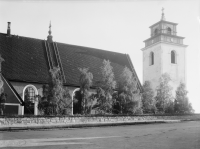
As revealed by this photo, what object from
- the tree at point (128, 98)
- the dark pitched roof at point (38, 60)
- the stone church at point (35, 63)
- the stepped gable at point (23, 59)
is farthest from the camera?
the dark pitched roof at point (38, 60)

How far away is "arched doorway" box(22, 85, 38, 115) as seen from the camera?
30.1 meters

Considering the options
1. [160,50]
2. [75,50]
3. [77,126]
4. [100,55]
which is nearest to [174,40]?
[160,50]

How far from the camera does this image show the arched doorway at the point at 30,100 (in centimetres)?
3014

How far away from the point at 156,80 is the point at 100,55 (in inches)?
406

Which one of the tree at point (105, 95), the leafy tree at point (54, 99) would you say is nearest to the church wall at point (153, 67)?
the tree at point (105, 95)

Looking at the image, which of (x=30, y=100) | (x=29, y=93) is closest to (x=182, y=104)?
(x=30, y=100)

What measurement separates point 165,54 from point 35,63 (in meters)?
20.8

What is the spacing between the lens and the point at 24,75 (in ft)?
103

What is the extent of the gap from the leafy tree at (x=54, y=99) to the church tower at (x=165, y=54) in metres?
20.4

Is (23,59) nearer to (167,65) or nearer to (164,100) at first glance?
(164,100)

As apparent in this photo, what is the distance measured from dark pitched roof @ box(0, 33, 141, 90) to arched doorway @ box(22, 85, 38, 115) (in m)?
1.00

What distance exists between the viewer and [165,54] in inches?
1721

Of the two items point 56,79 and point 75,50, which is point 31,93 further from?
point 75,50

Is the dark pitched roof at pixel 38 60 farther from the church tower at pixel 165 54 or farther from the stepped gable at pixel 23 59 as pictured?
the church tower at pixel 165 54
